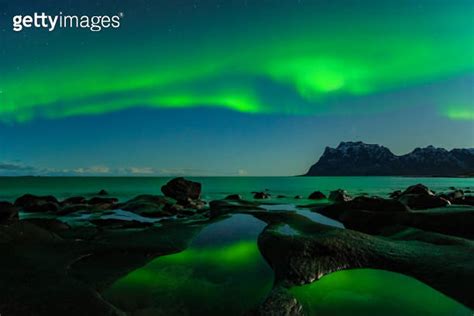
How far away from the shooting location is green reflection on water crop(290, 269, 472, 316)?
7.87 meters

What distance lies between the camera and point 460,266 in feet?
32.2

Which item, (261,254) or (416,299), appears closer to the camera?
(416,299)

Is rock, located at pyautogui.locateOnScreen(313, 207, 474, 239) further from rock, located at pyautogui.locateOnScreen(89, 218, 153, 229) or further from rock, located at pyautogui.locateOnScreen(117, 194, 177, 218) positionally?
rock, located at pyautogui.locateOnScreen(117, 194, 177, 218)

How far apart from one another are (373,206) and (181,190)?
3205 centimetres

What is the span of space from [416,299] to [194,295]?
6590 millimetres

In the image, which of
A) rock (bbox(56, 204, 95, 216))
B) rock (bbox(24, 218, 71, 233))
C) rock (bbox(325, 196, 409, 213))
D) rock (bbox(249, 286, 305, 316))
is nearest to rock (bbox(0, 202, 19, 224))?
rock (bbox(24, 218, 71, 233))

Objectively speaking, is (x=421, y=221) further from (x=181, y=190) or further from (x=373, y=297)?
(x=181, y=190)

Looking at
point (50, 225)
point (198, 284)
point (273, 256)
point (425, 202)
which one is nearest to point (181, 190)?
point (50, 225)

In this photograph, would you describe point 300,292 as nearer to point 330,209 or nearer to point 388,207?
point 388,207

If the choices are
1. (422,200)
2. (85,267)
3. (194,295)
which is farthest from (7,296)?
(422,200)

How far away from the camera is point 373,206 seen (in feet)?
76.2

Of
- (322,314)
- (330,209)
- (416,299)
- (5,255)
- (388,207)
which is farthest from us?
(330,209)

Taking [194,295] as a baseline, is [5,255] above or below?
above

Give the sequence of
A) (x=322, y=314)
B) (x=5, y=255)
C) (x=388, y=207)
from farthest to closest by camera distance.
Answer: (x=388, y=207)
(x=5, y=255)
(x=322, y=314)
